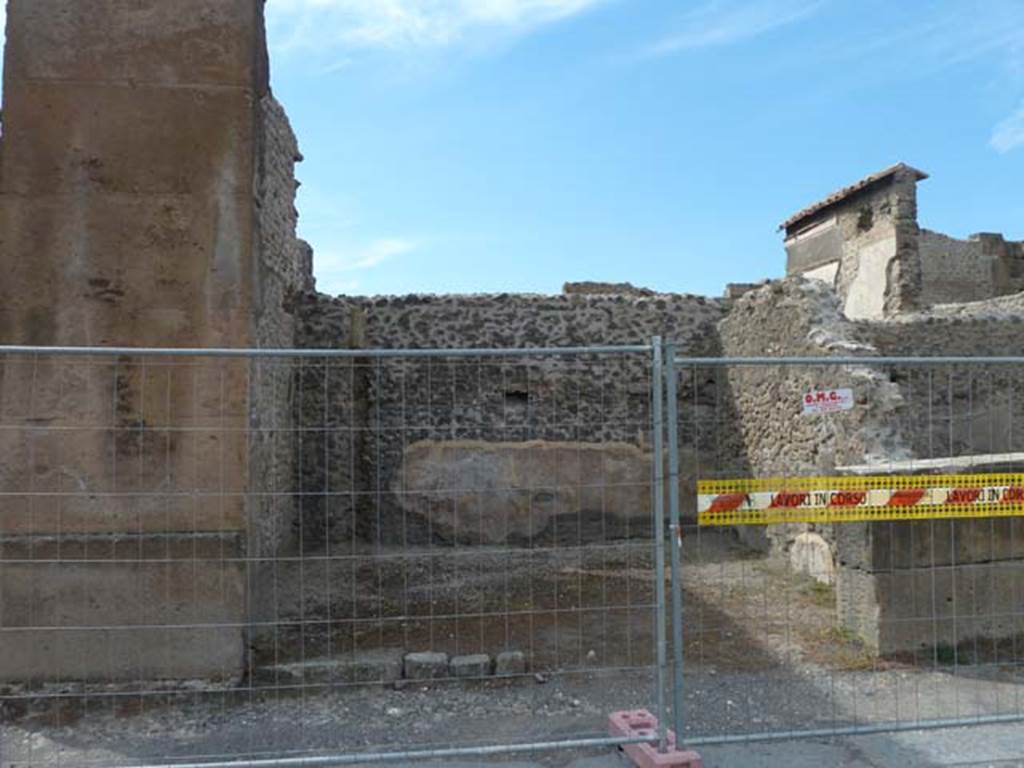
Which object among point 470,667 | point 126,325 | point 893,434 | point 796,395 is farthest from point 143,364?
point 796,395

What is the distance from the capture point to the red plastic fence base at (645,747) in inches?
159

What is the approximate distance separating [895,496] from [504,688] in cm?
292

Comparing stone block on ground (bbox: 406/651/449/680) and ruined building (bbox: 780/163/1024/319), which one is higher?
ruined building (bbox: 780/163/1024/319)

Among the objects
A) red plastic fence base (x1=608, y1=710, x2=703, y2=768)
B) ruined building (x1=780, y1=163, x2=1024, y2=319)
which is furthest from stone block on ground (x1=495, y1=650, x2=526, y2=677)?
ruined building (x1=780, y1=163, x2=1024, y2=319)

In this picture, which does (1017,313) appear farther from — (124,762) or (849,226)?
(124,762)

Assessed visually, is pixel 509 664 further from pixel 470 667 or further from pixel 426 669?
pixel 426 669

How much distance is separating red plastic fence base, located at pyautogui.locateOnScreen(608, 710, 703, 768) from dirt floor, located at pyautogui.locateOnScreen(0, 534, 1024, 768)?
304 millimetres

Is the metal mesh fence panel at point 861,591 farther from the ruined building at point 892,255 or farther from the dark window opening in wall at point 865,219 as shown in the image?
the dark window opening in wall at point 865,219

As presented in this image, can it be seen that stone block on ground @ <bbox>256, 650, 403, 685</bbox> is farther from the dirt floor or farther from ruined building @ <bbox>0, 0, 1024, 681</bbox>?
ruined building @ <bbox>0, 0, 1024, 681</bbox>

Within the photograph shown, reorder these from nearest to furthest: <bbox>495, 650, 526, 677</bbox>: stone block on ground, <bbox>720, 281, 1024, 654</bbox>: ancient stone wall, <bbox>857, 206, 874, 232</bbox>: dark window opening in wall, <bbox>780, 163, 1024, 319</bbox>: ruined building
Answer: <bbox>495, 650, 526, 677</bbox>: stone block on ground, <bbox>720, 281, 1024, 654</bbox>: ancient stone wall, <bbox>780, 163, 1024, 319</bbox>: ruined building, <bbox>857, 206, 874, 232</bbox>: dark window opening in wall

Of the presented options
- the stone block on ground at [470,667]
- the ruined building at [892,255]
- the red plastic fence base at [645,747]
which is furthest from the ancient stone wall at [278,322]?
the ruined building at [892,255]

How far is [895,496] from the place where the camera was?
18.2 feet

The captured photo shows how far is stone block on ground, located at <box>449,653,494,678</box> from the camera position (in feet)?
19.2

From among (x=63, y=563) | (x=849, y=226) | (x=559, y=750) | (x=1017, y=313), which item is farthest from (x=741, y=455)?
(x=849, y=226)
